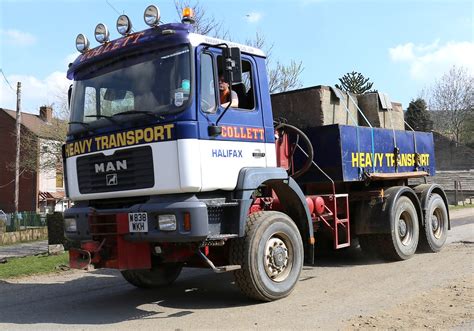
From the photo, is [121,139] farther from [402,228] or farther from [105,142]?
[402,228]

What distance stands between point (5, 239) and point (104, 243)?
16.7 metres

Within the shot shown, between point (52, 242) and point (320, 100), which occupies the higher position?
point (320, 100)

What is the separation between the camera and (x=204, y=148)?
574 cm

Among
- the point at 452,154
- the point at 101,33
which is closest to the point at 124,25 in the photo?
the point at 101,33

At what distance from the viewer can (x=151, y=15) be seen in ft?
19.8

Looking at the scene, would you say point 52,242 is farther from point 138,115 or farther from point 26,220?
point 26,220

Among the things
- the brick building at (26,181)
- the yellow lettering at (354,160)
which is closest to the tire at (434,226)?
the yellow lettering at (354,160)

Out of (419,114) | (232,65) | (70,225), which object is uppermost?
(419,114)

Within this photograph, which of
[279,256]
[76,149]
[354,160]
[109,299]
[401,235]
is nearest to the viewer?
[279,256]

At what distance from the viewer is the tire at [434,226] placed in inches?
391

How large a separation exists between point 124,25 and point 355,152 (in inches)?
168

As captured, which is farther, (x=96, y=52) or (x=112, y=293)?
(x=112, y=293)

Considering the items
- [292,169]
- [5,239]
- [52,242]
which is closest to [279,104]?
[292,169]

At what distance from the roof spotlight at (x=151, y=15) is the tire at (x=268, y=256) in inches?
103
